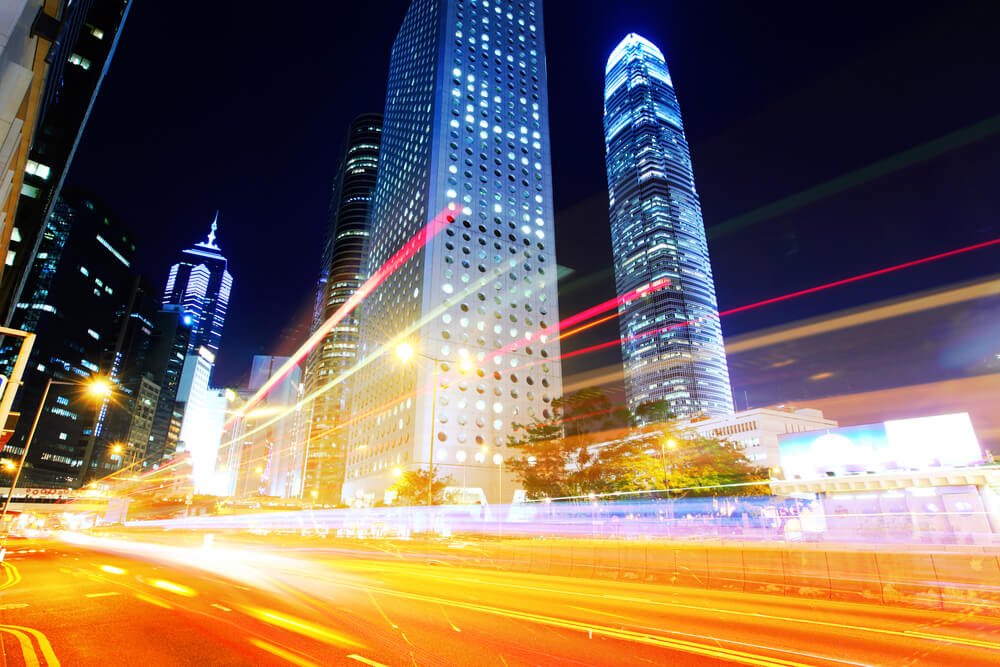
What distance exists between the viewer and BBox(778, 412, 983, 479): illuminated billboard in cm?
3603

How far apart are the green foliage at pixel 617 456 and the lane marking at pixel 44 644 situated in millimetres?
42179

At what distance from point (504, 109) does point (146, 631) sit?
3840 inches

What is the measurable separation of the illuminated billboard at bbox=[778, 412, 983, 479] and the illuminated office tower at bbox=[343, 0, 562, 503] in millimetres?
34838

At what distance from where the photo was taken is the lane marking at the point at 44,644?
22.1 feet

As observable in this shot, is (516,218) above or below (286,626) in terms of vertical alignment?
above

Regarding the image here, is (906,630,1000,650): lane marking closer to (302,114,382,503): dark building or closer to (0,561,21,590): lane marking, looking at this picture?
(0,561,21,590): lane marking

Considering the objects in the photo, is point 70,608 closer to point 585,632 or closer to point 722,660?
point 585,632

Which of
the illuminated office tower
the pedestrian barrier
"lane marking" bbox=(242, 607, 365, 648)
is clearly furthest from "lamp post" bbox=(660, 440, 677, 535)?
"lane marking" bbox=(242, 607, 365, 648)

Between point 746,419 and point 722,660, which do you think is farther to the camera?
point 746,419

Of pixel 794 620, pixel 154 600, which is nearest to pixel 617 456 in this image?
pixel 794 620

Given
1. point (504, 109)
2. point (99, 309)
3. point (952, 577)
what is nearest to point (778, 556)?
point (952, 577)

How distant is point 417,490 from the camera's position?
56.6m

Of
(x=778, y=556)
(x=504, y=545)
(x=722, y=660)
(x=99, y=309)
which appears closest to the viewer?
(x=722, y=660)

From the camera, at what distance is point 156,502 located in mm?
89688
